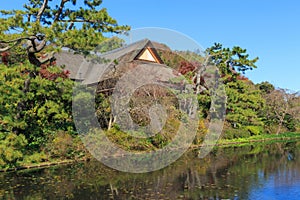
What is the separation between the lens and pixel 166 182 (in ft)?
26.5

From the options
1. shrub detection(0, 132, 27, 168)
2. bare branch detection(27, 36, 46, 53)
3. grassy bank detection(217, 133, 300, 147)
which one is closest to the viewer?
shrub detection(0, 132, 27, 168)

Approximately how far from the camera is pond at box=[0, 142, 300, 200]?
671cm

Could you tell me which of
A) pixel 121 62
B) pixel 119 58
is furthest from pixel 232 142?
pixel 119 58

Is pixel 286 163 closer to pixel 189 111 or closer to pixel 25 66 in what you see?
pixel 189 111

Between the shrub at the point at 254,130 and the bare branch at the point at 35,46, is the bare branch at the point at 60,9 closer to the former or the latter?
the bare branch at the point at 35,46

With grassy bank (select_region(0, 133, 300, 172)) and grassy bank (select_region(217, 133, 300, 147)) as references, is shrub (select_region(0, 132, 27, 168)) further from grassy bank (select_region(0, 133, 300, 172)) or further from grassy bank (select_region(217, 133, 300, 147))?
grassy bank (select_region(217, 133, 300, 147))

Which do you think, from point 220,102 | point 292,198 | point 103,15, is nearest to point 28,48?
point 103,15

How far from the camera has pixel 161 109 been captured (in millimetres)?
14445

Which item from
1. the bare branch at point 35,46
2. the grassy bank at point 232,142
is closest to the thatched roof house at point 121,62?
the bare branch at point 35,46

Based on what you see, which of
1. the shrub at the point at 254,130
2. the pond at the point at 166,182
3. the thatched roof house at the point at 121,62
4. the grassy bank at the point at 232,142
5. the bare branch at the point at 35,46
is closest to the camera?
the pond at the point at 166,182

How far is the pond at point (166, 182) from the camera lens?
6715 millimetres

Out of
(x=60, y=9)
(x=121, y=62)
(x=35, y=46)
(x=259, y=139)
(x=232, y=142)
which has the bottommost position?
(x=232, y=142)

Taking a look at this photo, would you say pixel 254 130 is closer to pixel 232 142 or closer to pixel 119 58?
pixel 232 142

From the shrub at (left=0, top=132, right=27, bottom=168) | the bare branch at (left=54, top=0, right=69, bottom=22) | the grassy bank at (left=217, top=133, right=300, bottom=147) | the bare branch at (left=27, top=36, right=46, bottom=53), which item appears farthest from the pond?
the grassy bank at (left=217, top=133, right=300, bottom=147)
